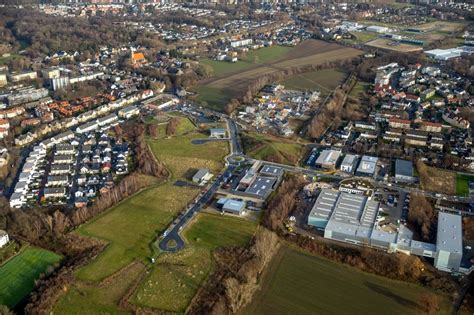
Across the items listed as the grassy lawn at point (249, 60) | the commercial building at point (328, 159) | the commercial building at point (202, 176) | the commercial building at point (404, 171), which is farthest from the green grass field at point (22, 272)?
the grassy lawn at point (249, 60)

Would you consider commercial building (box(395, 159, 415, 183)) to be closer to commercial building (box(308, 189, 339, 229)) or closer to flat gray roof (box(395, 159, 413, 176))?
flat gray roof (box(395, 159, 413, 176))

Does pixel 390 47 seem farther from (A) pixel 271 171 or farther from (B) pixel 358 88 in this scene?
(A) pixel 271 171

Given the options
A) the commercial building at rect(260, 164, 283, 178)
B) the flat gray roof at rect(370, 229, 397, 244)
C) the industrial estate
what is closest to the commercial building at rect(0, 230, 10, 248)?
the industrial estate

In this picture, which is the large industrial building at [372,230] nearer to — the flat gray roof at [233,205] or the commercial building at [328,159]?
the flat gray roof at [233,205]

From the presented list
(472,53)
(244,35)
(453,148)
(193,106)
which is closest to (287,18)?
(244,35)

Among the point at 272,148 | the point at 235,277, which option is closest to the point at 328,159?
the point at 272,148
